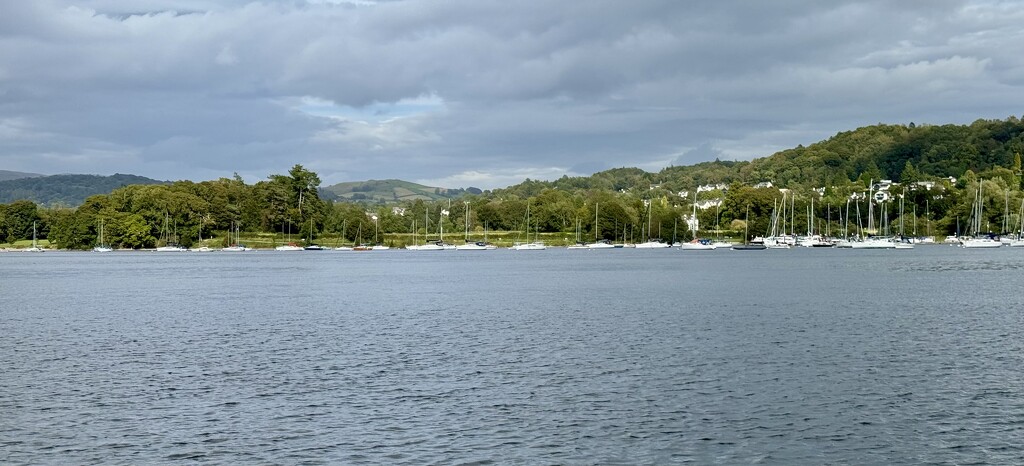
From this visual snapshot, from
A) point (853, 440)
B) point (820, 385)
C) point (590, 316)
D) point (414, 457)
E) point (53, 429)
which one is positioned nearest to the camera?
point (414, 457)

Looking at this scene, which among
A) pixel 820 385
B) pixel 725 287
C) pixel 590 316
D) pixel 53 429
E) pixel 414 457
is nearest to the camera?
pixel 414 457

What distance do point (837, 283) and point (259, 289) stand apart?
52.3 metres

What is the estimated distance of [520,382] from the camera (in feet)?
102

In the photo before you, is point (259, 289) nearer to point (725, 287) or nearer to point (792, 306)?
point (725, 287)

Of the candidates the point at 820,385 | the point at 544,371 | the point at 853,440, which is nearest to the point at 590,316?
the point at 544,371

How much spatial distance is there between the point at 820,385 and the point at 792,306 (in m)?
30.2

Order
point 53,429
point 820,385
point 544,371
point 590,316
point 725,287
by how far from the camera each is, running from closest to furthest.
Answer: point 53,429 → point 820,385 → point 544,371 → point 590,316 → point 725,287

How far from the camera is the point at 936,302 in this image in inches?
2442

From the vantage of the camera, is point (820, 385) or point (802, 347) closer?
point (820, 385)

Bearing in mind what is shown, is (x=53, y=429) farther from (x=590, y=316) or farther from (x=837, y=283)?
(x=837, y=283)

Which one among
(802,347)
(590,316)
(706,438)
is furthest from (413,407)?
(590,316)

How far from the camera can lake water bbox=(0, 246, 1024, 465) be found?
22484mm

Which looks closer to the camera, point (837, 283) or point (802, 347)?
point (802, 347)

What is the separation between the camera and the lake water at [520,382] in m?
22.5
